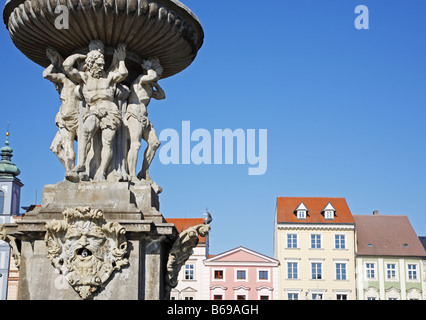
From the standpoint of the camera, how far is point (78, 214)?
8594 mm

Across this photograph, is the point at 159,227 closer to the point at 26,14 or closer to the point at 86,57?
the point at 86,57

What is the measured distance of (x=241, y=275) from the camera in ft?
168

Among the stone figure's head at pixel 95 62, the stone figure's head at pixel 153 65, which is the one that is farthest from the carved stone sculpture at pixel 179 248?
the stone figure's head at pixel 95 62

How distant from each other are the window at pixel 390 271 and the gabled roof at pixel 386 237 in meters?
0.87

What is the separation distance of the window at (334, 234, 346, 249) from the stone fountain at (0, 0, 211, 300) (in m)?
43.1

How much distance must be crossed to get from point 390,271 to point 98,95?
45.3 metres

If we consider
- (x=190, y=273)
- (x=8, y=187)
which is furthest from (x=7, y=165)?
(x=190, y=273)

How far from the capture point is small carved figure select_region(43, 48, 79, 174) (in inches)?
375

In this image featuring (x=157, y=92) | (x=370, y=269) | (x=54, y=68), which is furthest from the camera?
(x=370, y=269)

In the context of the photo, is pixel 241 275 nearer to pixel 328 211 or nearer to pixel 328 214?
pixel 328 214

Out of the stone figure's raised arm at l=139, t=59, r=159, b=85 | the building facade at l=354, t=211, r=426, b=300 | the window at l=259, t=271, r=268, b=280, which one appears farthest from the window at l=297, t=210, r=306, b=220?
the stone figure's raised arm at l=139, t=59, r=159, b=85

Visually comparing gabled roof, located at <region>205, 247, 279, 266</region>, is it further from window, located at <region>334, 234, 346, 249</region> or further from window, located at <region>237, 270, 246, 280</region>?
window, located at <region>334, 234, 346, 249</region>
